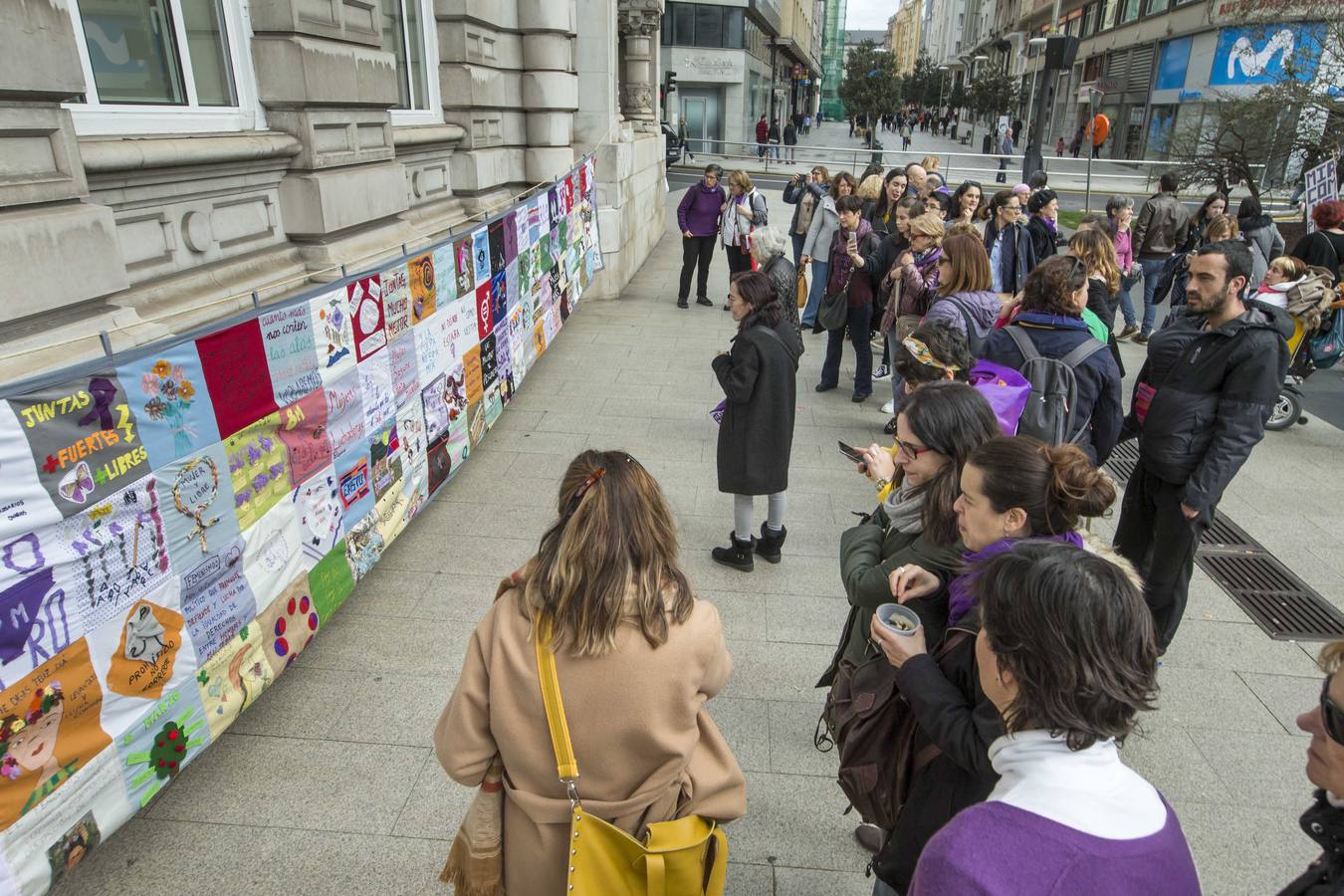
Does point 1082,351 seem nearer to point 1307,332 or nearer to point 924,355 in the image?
point 924,355

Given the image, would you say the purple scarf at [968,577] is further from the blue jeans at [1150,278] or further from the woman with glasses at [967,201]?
the blue jeans at [1150,278]

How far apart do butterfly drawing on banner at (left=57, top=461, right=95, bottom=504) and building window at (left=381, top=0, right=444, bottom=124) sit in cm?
588

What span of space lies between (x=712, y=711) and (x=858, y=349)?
16.4ft

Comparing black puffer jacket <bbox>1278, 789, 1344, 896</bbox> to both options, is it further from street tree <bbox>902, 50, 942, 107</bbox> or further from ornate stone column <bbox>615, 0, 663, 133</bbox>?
street tree <bbox>902, 50, 942, 107</bbox>

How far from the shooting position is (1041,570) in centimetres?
152

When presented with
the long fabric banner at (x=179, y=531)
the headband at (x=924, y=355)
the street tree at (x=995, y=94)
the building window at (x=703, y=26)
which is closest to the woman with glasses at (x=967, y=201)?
the headband at (x=924, y=355)

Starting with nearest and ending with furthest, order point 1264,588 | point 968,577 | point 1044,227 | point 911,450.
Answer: point 968,577 → point 911,450 → point 1264,588 → point 1044,227

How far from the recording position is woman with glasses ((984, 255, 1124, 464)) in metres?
4.00

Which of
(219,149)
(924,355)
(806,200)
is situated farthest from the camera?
(806,200)

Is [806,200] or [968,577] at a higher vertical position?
[806,200]

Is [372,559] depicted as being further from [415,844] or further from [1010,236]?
[1010,236]

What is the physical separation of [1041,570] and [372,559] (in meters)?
3.99

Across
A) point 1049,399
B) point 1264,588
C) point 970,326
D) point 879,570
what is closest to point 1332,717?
point 879,570

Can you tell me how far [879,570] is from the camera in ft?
8.57
